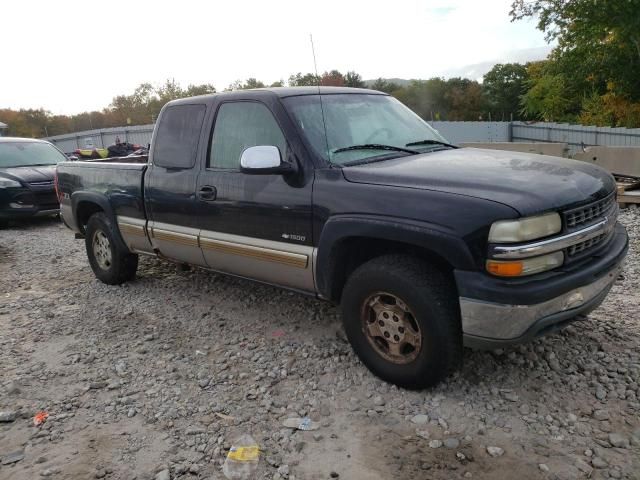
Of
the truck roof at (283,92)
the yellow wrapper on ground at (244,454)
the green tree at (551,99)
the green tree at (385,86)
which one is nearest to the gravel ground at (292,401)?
the yellow wrapper on ground at (244,454)

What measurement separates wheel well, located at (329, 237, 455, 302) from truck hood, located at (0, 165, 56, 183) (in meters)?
8.77

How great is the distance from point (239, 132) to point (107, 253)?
2.61 meters

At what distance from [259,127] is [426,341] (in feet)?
6.68

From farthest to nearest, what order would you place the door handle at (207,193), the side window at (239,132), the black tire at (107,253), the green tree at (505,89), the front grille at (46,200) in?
the green tree at (505,89) → the front grille at (46,200) → the black tire at (107,253) → the door handle at (207,193) → the side window at (239,132)

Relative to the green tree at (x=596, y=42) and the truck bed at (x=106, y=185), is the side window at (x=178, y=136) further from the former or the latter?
the green tree at (x=596, y=42)

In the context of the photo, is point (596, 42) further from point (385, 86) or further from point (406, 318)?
point (406, 318)

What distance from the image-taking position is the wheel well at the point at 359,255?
10.1 feet

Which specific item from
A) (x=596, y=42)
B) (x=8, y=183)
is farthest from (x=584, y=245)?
(x=596, y=42)

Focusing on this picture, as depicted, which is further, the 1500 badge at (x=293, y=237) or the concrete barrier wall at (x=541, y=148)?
the concrete barrier wall at (x=541, y=148)

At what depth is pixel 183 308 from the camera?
5039 millimetres

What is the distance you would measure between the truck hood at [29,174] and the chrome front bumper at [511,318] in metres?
9.77

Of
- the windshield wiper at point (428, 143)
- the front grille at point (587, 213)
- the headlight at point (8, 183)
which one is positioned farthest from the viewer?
the headlight at point (8, 183)

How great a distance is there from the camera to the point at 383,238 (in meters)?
3.08

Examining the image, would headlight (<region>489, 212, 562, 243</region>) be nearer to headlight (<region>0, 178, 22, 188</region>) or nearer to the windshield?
headlight (<region>0, 178, 22, 188</region>)
